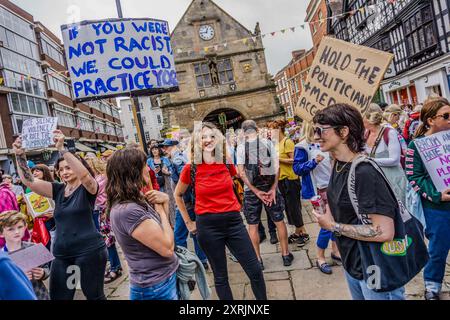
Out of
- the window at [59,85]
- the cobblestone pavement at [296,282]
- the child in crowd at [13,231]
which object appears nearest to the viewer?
the child in crowd at [13,231]

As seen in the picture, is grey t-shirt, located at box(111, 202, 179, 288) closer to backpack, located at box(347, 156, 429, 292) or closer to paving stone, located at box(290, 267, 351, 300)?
backpack, located at box(347, 156, 429, 292)

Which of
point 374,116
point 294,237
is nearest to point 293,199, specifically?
point 294,237

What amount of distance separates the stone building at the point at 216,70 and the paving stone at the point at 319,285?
2190cm

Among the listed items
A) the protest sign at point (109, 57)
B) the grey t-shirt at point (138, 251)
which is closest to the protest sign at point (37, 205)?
the protest sign at point (109, 57)

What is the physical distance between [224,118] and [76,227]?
24649mm

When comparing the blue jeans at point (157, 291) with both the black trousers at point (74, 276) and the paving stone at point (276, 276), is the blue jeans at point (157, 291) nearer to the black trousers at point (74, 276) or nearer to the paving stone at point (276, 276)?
the black trousers at point (74, 276)

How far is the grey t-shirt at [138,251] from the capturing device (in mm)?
1980

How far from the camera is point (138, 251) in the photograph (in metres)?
2.05

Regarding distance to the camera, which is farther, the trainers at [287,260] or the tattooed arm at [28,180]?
the trainers at [287,260]

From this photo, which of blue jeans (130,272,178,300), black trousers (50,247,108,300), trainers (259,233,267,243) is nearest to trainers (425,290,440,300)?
blue jeans (130,272,178,300)

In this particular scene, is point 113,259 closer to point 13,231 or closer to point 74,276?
point 74,276

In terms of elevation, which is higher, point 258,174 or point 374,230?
point 258,174

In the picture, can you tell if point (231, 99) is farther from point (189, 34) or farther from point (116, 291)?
point (116, 291)
